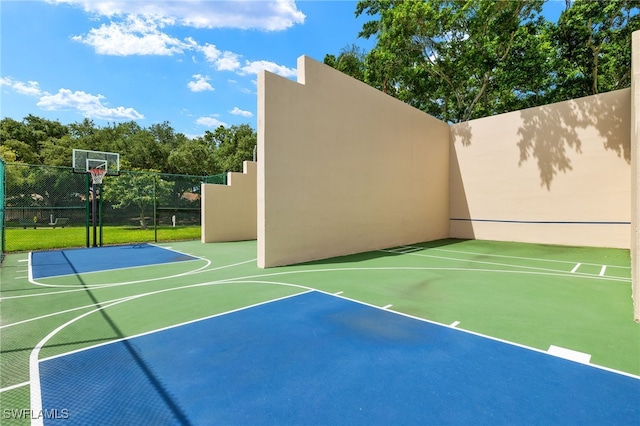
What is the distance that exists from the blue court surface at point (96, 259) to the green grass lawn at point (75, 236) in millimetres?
1357

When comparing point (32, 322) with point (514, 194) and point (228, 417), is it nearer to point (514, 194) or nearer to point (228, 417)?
point (228, 417)

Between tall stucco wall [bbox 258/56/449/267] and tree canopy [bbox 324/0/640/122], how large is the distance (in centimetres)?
536

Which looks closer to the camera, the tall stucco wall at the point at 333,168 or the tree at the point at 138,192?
the tall stucco wall at the point at 333,168

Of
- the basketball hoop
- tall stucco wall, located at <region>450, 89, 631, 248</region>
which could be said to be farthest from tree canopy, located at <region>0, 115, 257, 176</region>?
tall stucco wall, located at <region>450, 89, 631, 248</region>

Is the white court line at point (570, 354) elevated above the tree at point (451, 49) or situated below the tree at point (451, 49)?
below

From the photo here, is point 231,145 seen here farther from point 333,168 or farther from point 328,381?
point 328,381

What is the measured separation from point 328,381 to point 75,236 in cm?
1429

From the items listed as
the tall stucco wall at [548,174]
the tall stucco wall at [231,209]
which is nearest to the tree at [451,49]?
the tall stucco wall at [548,174]

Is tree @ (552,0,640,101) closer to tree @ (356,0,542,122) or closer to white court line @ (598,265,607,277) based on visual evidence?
tree @ (356,0,542,122)

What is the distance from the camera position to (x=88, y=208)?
12.1 m

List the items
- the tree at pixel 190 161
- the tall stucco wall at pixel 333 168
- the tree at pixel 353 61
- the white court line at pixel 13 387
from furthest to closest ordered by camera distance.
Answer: the tree at pixel 190 161 < the tree at pixel 353 61 < the tall stucco wall at pixel 333 168 < the white court line at pixel 13 387

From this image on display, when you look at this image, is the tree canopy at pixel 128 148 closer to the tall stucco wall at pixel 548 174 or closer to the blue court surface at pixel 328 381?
the tall stucco wall at pixel 548 174

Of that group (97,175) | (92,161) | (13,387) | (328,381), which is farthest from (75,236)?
(328,381)

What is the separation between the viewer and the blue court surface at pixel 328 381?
2.38m
